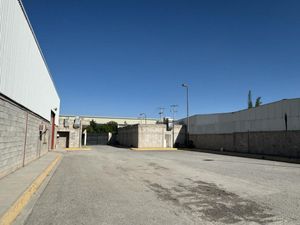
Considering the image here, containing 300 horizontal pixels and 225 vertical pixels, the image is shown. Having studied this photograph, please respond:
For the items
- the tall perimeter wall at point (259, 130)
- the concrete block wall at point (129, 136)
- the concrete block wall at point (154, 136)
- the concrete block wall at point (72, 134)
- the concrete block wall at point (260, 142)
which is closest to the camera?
the concrete block wall at point (260, 142)

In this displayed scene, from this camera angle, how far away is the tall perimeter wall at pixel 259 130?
79.7 feet

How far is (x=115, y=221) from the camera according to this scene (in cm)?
582

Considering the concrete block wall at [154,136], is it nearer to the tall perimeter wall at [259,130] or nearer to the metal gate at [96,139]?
the tall perimeter wall at [259,130]

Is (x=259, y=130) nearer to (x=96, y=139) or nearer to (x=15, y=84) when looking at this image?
(x=15, y=84)

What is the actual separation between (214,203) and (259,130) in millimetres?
23121

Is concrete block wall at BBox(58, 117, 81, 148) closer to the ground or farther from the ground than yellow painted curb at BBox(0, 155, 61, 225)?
farther from the ground

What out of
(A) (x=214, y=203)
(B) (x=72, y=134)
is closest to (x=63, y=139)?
(B) (x=72, y=134)

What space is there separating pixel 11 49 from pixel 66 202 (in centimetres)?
691

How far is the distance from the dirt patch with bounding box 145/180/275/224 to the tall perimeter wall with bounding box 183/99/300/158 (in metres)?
17.3

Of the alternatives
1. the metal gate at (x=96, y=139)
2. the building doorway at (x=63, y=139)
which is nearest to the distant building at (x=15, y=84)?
the building doorway at (x=63, y=139)

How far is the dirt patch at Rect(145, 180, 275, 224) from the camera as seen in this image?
6.17m

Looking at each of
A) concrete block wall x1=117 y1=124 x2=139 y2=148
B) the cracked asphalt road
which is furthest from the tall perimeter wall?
the cracked asphalt road

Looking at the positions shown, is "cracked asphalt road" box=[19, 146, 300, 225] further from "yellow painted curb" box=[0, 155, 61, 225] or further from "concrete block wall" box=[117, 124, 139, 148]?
"concrete block wall" box=[117, 124, 139, 148]

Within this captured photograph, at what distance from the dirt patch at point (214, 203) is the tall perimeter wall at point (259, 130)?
56.7ft
